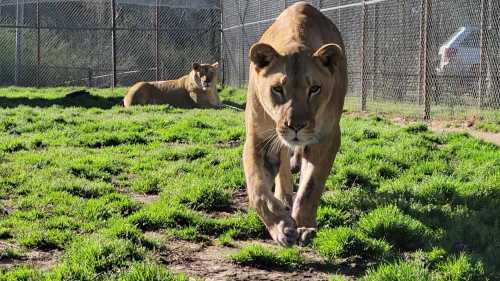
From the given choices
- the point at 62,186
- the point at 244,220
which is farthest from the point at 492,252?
the point at 62,186

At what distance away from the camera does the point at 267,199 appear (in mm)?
4488

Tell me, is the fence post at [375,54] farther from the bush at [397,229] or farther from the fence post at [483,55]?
the bush at [397,229]

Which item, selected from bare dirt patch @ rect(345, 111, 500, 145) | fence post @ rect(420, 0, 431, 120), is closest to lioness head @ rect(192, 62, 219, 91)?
bare dirt patch @ rect(345, 111, 500, 145)

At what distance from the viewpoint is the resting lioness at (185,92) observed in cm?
1518

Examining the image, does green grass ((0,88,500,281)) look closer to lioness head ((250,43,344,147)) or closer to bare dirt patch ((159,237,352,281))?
bare dirt patch ((159,237,352,281))

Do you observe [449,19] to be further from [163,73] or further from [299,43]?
[163,73]

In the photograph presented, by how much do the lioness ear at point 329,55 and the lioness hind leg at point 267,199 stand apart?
811 mm

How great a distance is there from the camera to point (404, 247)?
4.87 metres

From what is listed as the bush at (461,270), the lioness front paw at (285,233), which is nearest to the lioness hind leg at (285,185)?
the lioness front paw at (285,233)

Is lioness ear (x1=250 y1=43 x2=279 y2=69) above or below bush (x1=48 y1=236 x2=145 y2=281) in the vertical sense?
above

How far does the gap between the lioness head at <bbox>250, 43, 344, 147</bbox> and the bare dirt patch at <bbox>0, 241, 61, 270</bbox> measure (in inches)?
69.0

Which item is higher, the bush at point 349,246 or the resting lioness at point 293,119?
the resting lioness at point 293,119

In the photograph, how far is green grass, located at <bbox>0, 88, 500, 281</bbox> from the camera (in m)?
4.45

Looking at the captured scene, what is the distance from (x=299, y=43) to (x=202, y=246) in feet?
5.53
